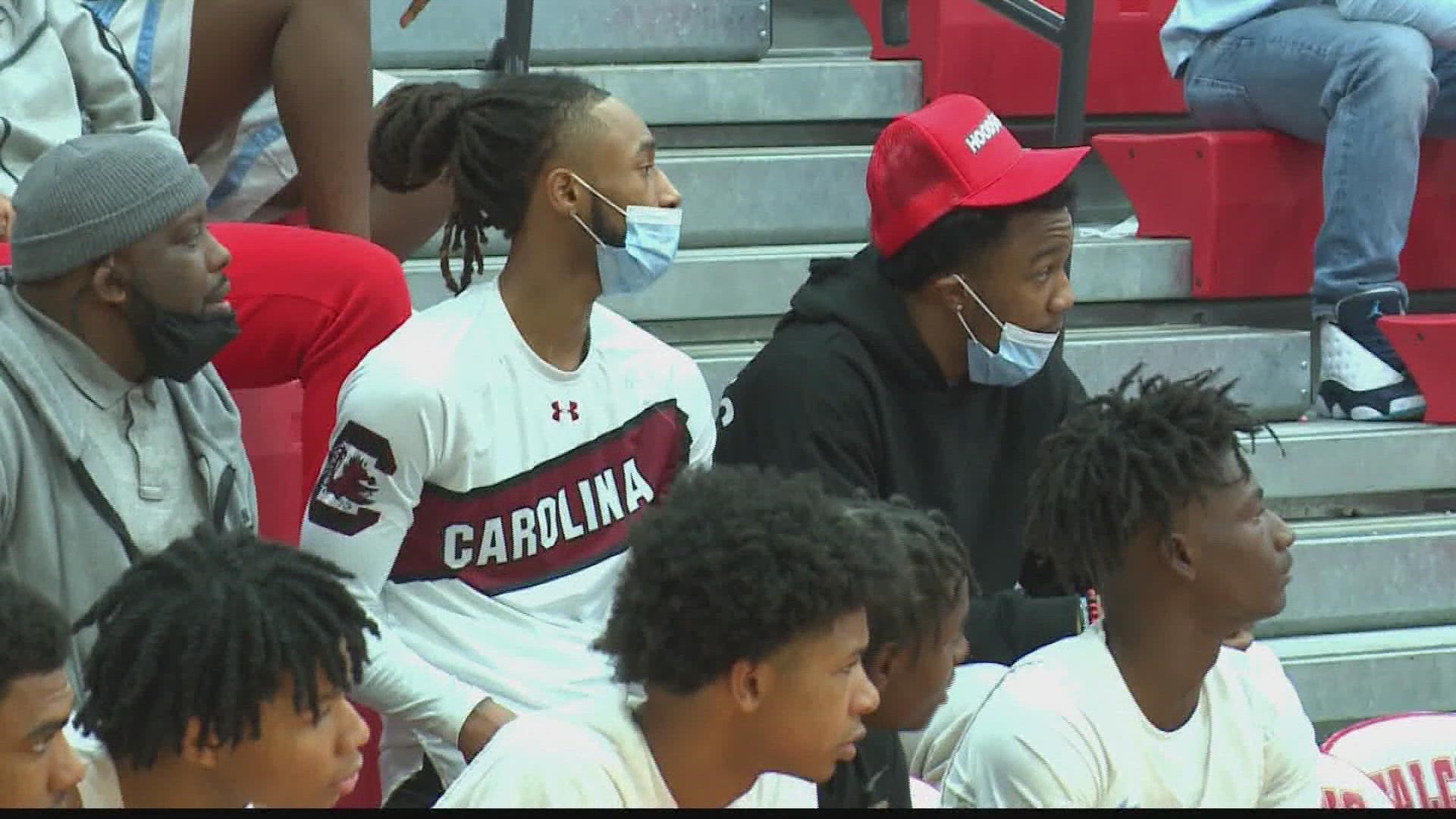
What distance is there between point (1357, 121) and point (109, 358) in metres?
2.46

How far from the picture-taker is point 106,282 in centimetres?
237

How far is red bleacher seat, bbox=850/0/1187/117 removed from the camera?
4.44 metres

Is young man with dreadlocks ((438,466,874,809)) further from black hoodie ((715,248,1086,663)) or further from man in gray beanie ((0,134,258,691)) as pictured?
black hoodie ((715,248,1086,663))

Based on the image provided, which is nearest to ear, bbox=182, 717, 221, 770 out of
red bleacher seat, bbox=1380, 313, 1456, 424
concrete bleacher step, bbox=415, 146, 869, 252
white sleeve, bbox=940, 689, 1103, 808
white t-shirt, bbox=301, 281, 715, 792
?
white t-shirt, bbox=301, 281, 715, 792

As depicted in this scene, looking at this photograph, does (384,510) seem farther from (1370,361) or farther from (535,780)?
(1370,361)

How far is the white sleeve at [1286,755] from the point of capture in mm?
2467

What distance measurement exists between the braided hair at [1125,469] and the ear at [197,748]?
41.0 inches

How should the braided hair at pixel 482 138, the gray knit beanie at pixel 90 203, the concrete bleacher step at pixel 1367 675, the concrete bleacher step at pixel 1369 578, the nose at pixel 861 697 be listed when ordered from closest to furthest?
1. the nose at pixel 861 697
2. the gray knit beanie at pixel 90 203
3. the braided hair at pixel 482 138
4. the concrete bleacher step at pixel 1367 675
5. the concrete bleacher step at pixel 1369 578

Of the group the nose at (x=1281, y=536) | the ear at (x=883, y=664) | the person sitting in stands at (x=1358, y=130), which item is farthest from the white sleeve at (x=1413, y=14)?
the ear at (x=883, y=664)

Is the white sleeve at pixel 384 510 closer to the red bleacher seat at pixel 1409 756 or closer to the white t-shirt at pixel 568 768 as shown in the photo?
the white t-shirt at pixel 568 768

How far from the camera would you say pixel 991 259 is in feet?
9.45

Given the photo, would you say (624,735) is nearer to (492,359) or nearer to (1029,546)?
(492,359)

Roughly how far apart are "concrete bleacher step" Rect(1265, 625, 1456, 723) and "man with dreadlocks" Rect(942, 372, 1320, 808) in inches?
42.2
